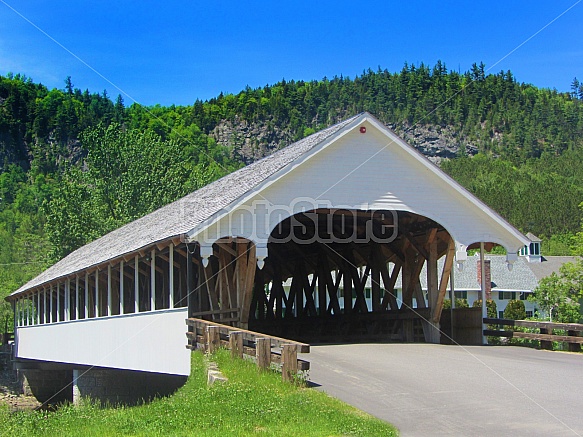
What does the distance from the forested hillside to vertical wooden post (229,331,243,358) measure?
38866 mm

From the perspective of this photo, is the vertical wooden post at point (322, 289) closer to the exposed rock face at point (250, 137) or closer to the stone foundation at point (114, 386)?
the stone foundation at point (114, 386)

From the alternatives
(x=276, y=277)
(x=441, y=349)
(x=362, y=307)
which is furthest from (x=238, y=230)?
(x=276, y=277)

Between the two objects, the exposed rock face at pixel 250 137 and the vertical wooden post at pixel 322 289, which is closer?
the vertical wooden post at pixel 322 289

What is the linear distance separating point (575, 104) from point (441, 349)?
536 feet

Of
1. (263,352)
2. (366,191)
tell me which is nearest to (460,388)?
(263,352)

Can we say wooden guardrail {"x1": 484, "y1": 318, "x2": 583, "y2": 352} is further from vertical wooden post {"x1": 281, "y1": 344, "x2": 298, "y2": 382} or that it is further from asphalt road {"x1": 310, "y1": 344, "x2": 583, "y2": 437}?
vertical wooden post {"x1": 281, "y1": 344, "x2": 298, "y2": 382}

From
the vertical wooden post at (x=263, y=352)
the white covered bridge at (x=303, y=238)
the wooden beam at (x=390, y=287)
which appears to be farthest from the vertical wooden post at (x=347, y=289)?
the vertical wooden post at (x=263, y=352)

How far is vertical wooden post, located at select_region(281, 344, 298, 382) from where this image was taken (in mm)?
11938

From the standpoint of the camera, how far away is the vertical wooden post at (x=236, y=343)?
13.3 metres

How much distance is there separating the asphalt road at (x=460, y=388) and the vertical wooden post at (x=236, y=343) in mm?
1291

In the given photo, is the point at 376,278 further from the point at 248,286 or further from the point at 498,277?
the point at 498,277

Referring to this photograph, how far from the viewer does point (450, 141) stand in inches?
7008

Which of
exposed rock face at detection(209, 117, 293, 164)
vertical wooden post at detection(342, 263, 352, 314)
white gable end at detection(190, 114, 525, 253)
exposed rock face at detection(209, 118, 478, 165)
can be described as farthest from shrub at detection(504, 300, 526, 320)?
exposed rock face at detection(209, 118, 478, 165)

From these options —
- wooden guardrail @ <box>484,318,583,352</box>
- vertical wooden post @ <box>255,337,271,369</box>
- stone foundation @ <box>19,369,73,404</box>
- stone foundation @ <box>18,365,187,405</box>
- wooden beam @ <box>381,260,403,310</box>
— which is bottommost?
stone foundation @ <box>19,369,73,404</box>
